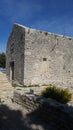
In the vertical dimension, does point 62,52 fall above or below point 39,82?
above

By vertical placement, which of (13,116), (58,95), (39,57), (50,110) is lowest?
(13,116)

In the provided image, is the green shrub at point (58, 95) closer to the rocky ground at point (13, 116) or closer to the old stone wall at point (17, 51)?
the rocky ground at point (13, 116)

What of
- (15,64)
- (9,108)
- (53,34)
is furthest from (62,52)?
(9,108)

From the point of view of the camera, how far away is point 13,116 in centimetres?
699

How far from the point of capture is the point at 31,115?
706 cm

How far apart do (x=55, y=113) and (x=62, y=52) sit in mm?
9846

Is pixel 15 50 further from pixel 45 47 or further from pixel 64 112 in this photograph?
pixel 64 112

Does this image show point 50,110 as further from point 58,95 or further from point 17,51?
point 17,51

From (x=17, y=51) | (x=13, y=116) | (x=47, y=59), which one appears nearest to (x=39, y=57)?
(x=47, y=59)

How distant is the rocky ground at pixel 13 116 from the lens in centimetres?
611

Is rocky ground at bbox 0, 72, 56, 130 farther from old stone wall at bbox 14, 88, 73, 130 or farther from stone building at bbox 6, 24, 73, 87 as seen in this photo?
stone building at bbox 6, 24, 73, 87

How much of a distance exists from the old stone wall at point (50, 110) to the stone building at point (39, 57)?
5.66 m

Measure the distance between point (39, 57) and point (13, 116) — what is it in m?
7.72

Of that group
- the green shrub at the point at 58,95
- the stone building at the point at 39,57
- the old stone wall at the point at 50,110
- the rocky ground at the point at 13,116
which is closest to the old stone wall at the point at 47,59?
the stone building at the point at 39,57
